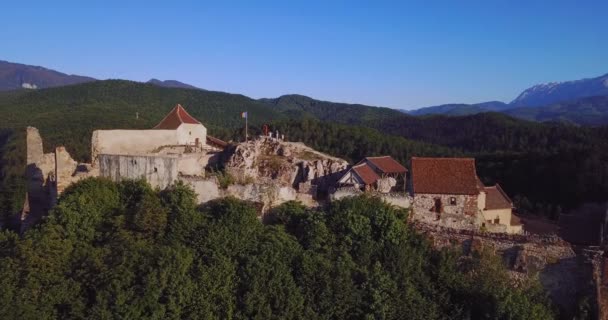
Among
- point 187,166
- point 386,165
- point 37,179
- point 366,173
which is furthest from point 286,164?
point 37,179

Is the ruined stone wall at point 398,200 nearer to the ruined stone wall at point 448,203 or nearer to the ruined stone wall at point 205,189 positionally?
the ruined stone wall at point 448,203

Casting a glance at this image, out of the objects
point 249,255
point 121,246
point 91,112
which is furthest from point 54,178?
point 91,112

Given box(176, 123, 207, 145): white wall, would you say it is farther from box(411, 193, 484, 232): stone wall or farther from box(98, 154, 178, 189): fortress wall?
box(411, 193, 484, 232): stone wall

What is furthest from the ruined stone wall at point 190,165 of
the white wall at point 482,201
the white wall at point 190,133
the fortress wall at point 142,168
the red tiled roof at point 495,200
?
the red tiled roof at point 495,200

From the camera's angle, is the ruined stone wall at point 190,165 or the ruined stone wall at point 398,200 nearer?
the ruined stone wall at point 398,200

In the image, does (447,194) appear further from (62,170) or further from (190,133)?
(62,170)

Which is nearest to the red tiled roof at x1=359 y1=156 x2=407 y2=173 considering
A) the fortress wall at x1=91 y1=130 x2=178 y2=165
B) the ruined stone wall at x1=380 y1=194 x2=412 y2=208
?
the ruined stone wall at x1=380 y1=194 x2=412 y2=208

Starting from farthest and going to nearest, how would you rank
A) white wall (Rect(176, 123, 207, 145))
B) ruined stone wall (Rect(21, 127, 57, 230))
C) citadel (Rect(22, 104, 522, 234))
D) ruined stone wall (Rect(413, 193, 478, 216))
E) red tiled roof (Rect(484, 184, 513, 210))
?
white wall (Rect(176, 123, 207, 145)), red tiled roof (Rect(484, 184, 513, 210)), ruined stone wall (Rect(21, 127, 57, 230)), ruined stone wall (Rect(413, 193, 478, 216)), citadel (Rect(22, 104, 522, 234))
